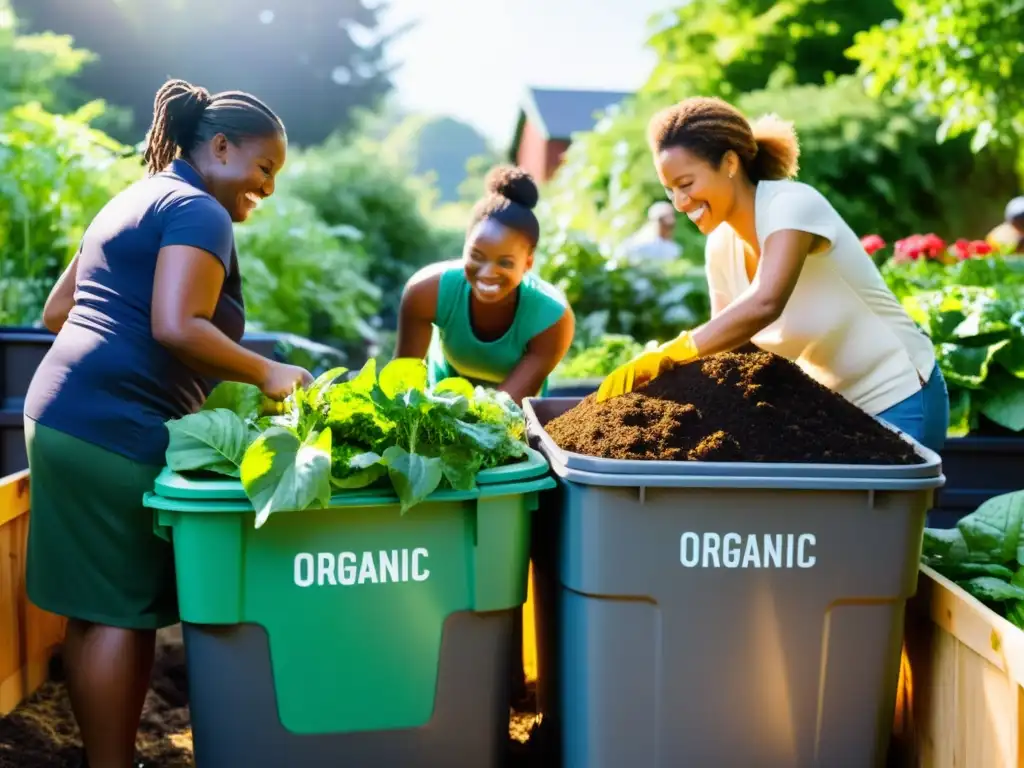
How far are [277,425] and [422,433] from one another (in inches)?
12.1

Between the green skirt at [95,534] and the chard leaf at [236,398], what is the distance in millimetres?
339

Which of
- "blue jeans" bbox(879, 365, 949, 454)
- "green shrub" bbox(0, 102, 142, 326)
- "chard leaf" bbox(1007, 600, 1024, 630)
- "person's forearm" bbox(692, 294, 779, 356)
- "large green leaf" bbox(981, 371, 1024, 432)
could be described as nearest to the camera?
"chard leaf" bbox(1007, 600, 1024, 630)

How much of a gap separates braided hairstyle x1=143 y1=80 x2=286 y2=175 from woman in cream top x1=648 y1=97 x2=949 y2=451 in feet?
3.32

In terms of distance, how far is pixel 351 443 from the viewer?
2.35 metres

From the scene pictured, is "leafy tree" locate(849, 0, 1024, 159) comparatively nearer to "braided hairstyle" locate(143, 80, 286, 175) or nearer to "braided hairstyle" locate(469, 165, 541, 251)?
"braided hairstyle" locate(469, 165, 541, 251)

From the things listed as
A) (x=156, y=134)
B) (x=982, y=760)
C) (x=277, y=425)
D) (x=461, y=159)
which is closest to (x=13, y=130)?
(x=156, y=134)

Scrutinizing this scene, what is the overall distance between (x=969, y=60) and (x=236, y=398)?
658 centimetres

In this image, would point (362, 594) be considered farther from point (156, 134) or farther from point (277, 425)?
point (156, 134)

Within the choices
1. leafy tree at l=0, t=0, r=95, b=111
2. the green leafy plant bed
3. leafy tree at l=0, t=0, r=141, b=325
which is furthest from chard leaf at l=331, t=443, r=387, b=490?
leafy tree at l=0, t=0, r=95, b=111

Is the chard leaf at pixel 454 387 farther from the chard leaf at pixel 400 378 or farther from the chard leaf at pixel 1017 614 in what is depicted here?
the chard leaf at pixel 1017 614

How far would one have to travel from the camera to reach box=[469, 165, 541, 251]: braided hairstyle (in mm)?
3330

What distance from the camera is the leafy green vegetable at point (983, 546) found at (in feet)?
9.09

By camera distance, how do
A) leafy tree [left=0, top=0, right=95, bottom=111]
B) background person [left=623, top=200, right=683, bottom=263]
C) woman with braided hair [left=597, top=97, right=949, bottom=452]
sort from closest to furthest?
1. woman with braided hair [left=597, top=97, right=949, bottom=452]
2. background person [left=623, top=200, right=683, bottom=263]
3. leafy tree [left=0, top=0, right=95, bottom=111]

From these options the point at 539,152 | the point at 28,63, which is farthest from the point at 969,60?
the point at 539,152
